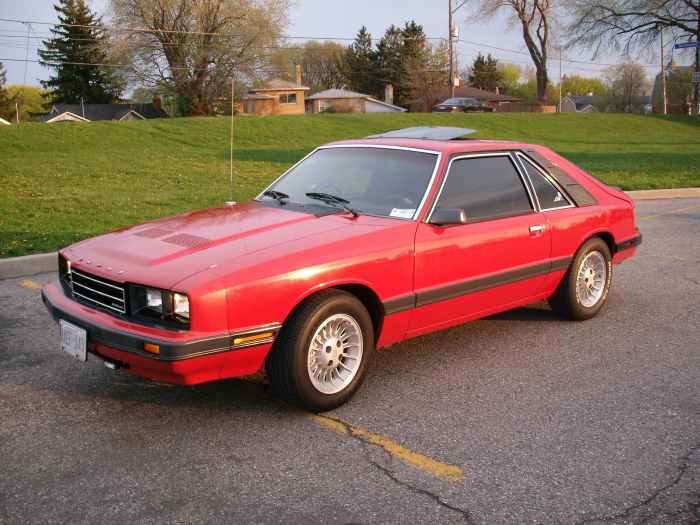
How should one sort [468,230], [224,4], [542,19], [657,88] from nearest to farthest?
[468,230], [224,4], [542,19], [657,88]

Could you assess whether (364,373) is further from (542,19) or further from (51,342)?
(542,19)

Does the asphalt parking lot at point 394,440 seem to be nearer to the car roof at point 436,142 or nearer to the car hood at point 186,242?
the car hood at point 186,242

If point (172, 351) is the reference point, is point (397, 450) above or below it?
below

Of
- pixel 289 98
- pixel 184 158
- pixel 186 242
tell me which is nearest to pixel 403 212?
pixel 186 242

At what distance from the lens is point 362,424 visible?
3.94 metres

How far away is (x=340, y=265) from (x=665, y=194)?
41.8ft

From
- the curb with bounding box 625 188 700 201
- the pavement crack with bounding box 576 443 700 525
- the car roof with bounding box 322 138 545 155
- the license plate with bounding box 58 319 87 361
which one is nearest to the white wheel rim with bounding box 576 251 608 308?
the car roof with bounding box 322 138 545 155

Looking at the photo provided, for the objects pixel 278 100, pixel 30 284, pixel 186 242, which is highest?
pixel 278 100

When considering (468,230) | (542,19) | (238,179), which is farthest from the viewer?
(542,19)

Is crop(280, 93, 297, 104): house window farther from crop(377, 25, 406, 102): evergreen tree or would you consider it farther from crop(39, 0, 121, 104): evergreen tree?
crop(39, 0, 121, 104): evergreen tree

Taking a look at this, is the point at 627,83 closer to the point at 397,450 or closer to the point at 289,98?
the point at 289,98

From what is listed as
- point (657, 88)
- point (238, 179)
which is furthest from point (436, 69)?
point (238, 179)

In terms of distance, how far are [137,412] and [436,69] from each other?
76.8 metres

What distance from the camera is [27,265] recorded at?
7.65 m
